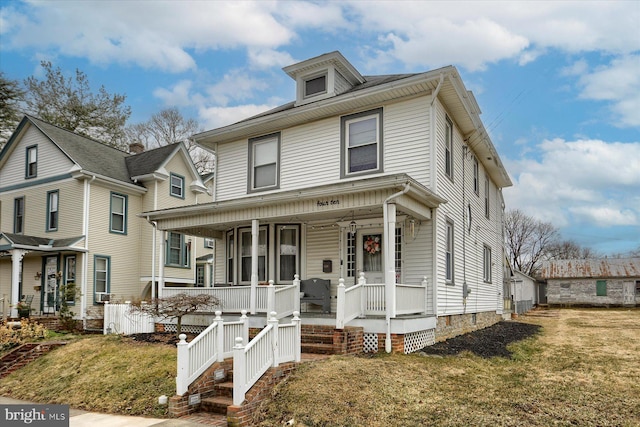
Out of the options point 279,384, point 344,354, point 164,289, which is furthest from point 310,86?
point 279,384

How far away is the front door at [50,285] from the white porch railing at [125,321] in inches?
218

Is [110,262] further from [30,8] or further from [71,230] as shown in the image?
[30,8]

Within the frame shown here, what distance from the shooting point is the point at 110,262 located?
2083 centimetres

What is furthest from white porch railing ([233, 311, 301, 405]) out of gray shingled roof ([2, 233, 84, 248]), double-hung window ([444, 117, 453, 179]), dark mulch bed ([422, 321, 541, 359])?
gray shingled roof ([2, 233, 84, 248])

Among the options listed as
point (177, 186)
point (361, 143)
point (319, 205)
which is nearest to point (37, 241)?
point (177, 186)

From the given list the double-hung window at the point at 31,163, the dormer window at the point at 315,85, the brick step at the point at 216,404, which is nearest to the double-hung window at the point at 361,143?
the dormer window at the point at 315,85

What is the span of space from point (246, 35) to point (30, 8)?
6.16 m

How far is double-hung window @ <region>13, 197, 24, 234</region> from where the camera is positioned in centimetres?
2206

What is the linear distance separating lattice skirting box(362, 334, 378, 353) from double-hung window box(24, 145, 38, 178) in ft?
57.1

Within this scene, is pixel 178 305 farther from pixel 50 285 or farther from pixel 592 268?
pixel 592 268

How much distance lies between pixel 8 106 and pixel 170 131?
33.9 feet

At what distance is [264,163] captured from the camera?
51.4 feet

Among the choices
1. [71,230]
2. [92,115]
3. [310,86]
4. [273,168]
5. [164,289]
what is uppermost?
[92,115]

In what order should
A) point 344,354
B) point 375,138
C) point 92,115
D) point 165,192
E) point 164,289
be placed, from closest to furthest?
1. point 344,354
2. point 375,138
3. point 164,289
4. point 165,192
5. point 92,115
